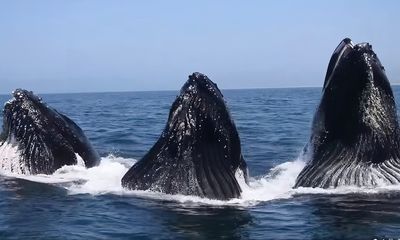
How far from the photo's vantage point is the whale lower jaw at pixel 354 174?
10430mm

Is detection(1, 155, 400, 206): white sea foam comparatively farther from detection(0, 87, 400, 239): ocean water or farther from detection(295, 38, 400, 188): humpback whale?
detection(295, 38, 400, 188): humpback whale

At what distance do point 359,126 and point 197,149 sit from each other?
2.72 metres

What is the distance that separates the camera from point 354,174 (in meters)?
10.5

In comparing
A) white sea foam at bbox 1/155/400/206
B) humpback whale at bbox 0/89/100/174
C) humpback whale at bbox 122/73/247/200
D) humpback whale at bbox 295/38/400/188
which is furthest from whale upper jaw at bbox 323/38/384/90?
humpback whale at bbox 0/89/100/174

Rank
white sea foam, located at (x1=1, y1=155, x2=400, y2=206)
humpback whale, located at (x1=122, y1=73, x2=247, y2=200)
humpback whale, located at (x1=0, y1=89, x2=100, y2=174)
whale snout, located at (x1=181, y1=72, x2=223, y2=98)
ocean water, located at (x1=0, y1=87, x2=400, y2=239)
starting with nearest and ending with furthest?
ocean water, located at (x1=0, y1=87, x2=400, y2=239) < humpback whale, located at (x1=122, y1=73, x2=247, y2=200) < white sea foam, located at (x1=1, y1=155, x2=400, y2=206) < whale snout, located at (x1=181, y1=72, x2=223, y2=98) < humpback whale, located at (x1=0, y1=89, x2=100, y2=174)

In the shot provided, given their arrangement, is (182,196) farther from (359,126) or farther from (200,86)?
(359,126)

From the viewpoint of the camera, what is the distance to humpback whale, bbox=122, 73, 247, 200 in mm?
9914

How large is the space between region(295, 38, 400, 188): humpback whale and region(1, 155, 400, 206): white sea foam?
27 cm

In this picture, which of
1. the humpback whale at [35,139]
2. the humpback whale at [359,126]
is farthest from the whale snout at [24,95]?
the humpback whale at [359,126]

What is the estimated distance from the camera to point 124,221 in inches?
348

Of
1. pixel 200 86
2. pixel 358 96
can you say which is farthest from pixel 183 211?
pixel 358 96

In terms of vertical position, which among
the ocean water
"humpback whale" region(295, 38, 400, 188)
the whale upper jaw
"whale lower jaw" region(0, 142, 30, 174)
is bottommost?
the ocean water

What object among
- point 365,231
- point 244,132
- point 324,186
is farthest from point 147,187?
point 244,132

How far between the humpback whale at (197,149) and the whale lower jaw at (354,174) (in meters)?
1.50
